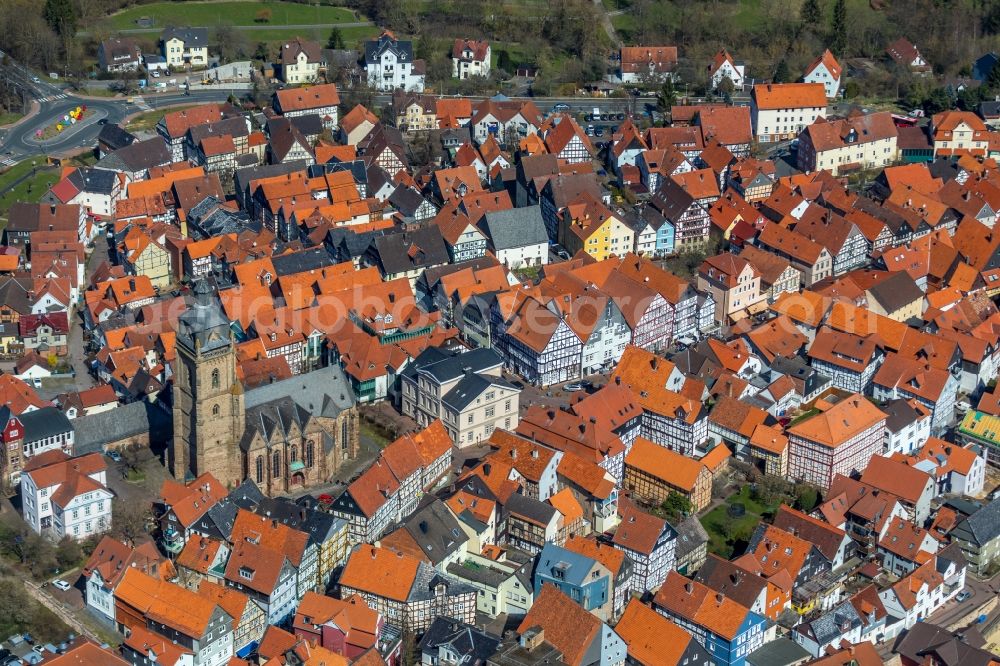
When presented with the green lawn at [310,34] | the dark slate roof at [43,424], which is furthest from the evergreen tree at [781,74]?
the dark slate roof at [43,424]

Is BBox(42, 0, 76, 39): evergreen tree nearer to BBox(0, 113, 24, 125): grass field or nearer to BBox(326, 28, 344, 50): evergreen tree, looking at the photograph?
BBox(0, 113, 24, 125): grass field

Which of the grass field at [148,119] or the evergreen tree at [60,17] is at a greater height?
the evergreen tree at [60,17]

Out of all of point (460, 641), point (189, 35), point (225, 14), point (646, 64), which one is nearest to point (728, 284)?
point (460, 641)

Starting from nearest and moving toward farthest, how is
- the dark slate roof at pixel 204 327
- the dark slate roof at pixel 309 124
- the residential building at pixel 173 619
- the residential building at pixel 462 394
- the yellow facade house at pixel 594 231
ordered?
the residential building at pixel 173 619 → the dark slate roof at pixel 204 327 → the residential building at pixel 462 394 → the yellow facade house at pixel 594 231 → the dark slate roof at pixel 309 124

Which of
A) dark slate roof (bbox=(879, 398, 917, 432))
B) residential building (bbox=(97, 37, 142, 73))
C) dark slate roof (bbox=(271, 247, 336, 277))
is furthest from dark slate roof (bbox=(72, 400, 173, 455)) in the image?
residential building (bbox=(97, 37, 142, 73))

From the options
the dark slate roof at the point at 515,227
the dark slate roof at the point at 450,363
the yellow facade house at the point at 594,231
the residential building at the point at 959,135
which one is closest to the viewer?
the dark slate roof at the point at 450,363

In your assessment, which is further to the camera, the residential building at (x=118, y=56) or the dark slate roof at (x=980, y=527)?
the residential building at (x=118, y=56)

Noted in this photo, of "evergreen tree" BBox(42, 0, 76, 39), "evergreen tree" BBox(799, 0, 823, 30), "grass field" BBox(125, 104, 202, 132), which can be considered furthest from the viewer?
"evergreen tree" BBox(799, 0, 823, 30)

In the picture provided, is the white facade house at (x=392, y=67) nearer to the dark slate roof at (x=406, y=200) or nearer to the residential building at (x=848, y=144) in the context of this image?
the dark slate roof at (x=406, y=200)
